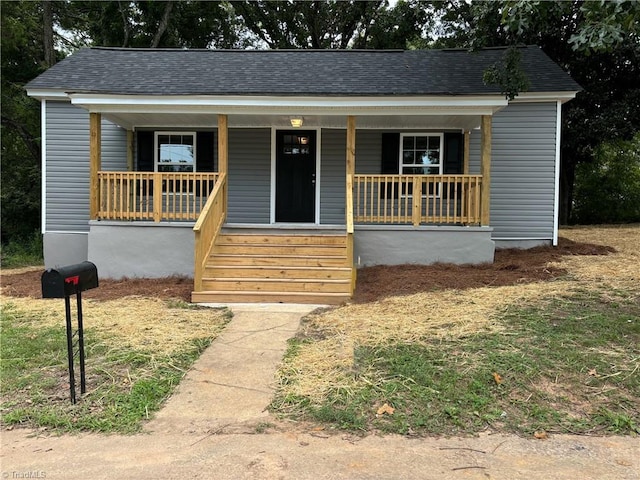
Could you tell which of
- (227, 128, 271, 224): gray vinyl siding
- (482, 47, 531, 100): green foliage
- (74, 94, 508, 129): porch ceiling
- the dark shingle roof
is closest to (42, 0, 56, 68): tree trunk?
the dark shingle roof

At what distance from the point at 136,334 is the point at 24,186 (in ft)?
51.1

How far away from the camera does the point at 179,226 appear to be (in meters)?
8.41

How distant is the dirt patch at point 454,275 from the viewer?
7016 mm

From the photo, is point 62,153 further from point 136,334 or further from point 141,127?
point 136,334

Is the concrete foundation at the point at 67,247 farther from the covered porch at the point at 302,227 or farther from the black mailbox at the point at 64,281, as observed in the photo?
the black mailbox at the point at 64,281

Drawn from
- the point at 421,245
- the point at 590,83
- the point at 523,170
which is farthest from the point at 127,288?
the point at 590,83

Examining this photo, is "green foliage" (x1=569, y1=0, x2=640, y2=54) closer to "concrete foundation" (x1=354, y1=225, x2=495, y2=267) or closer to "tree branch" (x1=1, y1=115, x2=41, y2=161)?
"concrete foundation" (x1=354, y1=225, x2=495, y2=267)

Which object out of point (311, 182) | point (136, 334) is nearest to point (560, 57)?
point (311, 182)

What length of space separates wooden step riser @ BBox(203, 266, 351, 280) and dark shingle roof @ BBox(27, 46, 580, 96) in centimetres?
316

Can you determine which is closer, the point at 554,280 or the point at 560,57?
the point at 554,280

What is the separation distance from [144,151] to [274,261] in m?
4.84

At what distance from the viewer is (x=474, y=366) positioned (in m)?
4.05

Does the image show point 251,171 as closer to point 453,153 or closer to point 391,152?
point 391,152

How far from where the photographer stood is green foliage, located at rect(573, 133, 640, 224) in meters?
20.3
